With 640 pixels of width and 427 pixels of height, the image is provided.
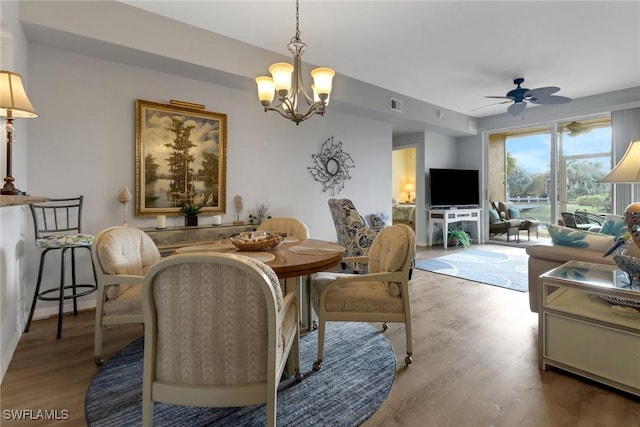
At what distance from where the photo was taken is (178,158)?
341 centimetres

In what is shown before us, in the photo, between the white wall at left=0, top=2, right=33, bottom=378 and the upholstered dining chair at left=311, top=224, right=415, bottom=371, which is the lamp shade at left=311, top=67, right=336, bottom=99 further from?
the white wall at left=0, top=2, right=33, bottom=378

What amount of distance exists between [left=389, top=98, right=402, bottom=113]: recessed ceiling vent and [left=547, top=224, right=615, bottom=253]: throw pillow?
3.11 meters

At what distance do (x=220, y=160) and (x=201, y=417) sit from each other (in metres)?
2.75

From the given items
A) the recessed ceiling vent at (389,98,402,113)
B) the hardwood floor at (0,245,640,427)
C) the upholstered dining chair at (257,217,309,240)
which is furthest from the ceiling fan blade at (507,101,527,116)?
the upholstered dining chair at (257,217,309,240)

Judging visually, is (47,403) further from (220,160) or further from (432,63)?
(432,63)

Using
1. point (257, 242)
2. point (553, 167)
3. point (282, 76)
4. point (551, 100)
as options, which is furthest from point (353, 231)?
point (553, 167)

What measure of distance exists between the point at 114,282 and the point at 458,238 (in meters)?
5.92

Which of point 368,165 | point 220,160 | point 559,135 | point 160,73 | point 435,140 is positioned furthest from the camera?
point 435,140

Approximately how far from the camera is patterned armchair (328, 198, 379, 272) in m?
3.75

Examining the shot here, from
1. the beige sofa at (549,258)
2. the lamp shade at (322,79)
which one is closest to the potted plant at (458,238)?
the beige sofa at (549,258)

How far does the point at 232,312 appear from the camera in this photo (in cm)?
116

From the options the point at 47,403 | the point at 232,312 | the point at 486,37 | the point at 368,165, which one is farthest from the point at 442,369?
the point at 368,165

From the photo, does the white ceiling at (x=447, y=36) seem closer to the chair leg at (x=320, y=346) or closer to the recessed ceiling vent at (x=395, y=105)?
the recessed ceiling vent at (x=395, y=105)

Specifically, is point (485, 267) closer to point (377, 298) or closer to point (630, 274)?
point (630, 274)
